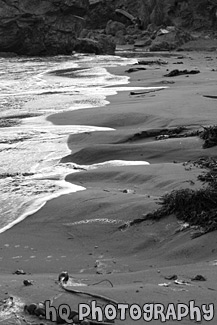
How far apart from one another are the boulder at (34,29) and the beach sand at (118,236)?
24.8m

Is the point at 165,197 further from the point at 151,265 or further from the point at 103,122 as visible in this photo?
the point at 103,122

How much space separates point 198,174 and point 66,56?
26671 mm

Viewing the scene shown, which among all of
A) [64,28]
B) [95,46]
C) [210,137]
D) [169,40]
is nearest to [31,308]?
[210,137]

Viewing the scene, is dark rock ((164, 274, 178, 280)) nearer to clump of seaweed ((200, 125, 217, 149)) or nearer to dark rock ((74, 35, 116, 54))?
clump of seaweed ((200, 125, 217, 149))

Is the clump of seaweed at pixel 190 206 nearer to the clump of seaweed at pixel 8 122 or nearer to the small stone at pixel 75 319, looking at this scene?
the small stone at pixel 75 319

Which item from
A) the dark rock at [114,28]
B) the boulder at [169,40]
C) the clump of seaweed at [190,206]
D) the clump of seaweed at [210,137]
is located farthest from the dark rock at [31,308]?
the dark rock at [114,28]

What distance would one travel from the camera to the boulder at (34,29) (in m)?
32.9

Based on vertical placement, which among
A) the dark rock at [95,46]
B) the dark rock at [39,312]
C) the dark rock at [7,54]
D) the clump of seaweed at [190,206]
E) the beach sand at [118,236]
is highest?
the dark rock at [39,312]

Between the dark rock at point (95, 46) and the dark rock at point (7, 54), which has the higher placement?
the dark rock at point (95, 46)

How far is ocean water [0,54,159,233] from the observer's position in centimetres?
623

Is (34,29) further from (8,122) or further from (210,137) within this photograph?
(210,137)

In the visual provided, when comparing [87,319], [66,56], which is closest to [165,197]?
[87,319]

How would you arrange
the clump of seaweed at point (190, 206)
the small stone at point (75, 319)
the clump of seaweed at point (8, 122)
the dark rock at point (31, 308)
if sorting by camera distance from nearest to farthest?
the small stone at point (75, 319), the dark rock at point (31, 308), the clump of seaweed at point (190, 206), the clump of seaweed at point (8, 122)

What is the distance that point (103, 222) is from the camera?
205 inches
